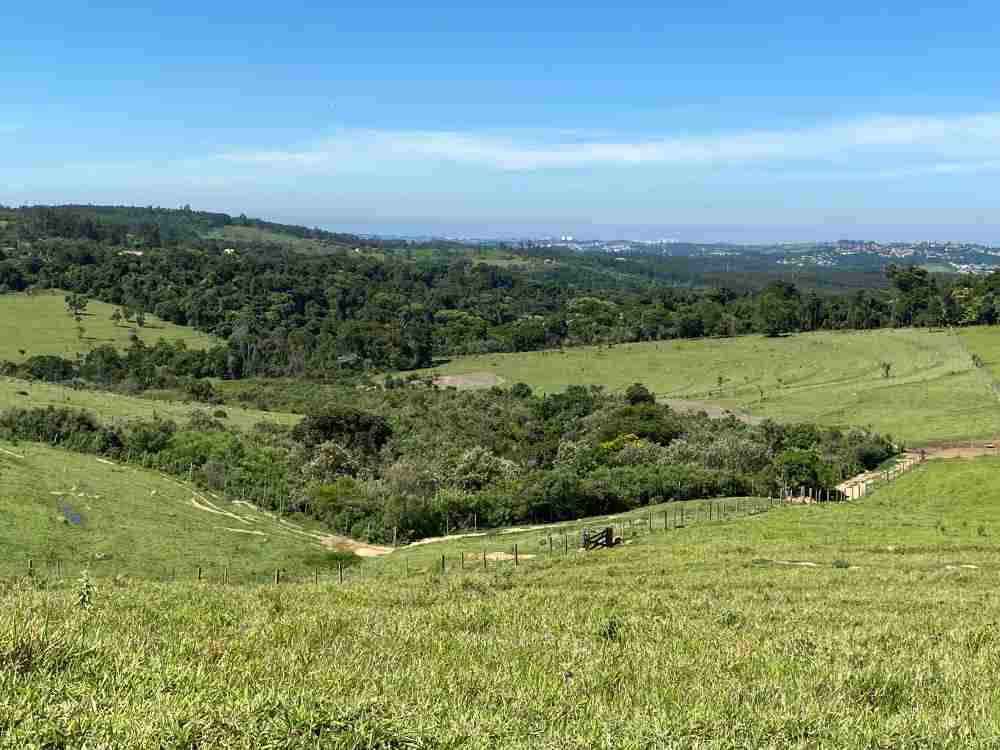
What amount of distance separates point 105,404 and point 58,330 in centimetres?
6774

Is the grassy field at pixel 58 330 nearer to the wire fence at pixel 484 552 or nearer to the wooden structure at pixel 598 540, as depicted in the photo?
the wire fence at pixel 484 552

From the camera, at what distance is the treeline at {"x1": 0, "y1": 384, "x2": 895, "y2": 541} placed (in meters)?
48.3

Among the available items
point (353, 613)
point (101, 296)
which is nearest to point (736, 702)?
point (353, 613)

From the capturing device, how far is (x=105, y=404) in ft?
229

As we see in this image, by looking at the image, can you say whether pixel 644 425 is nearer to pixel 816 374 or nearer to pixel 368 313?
pixel 816 374

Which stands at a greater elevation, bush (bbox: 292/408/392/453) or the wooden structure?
the wooden structure

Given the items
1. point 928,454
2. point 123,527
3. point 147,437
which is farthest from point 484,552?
point 928,454

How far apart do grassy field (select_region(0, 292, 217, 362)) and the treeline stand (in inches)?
2288

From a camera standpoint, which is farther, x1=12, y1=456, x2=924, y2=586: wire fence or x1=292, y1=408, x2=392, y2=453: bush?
x1=292, y1=408, x2=392, y2=453: bush

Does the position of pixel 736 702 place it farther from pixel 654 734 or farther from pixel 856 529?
pixel 856 529

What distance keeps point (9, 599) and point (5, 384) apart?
7222cm

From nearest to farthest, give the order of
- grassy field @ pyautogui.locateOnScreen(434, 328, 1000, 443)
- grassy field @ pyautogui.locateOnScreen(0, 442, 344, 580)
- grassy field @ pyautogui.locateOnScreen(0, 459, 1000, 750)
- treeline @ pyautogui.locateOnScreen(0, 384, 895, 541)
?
grassy field @ pyautogui.locateOnScreen(0, 459, 1000, 750), grassy field @ pyautogui.locateOnScreen(0, 442, 344, 580), treeline @ pyautogui.locateOnScreen(0, 384, 895, 541), grassy field @ pyautogui.locateOnScreen(434, 328, 1000, 443)

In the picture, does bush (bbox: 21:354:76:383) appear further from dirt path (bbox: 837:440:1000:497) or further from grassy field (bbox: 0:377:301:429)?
dirt path (bbox: 837:440:1000:497)

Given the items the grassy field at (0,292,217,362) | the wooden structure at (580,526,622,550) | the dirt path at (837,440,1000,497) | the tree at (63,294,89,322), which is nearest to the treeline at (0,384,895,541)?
the dirt path at (837,440,1000,497)
